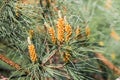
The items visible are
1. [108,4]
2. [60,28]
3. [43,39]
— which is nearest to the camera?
[60,28]

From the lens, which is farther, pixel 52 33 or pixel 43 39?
pixel 43 39

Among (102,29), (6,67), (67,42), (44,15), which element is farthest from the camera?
(102,29)

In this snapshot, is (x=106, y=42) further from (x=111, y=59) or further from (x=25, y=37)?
(x=25, y=37)

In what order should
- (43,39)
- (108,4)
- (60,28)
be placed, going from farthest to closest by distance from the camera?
(108,4) < (43,39) < (60,28)

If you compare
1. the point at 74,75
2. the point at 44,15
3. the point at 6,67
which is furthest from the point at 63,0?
the point at 6,67

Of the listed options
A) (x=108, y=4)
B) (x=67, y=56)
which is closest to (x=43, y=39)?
(x=67, y=56)

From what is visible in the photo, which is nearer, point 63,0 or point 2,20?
point 2,20

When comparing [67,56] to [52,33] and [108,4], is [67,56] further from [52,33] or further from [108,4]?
[108,4]

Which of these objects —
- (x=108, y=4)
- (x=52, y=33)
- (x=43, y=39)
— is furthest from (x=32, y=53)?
(x=108, y=4)

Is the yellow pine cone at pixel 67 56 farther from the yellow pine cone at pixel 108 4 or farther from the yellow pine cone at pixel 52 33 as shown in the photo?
the yellow pine cone at pixel 108 4

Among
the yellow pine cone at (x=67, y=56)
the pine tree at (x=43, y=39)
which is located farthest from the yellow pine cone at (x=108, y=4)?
the yellow pine cone at (x=67, y=56)

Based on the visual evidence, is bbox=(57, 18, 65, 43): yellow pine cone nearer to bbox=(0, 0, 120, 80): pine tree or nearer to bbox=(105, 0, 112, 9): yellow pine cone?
bbox=(0, 0, 120, 80): pine tree
